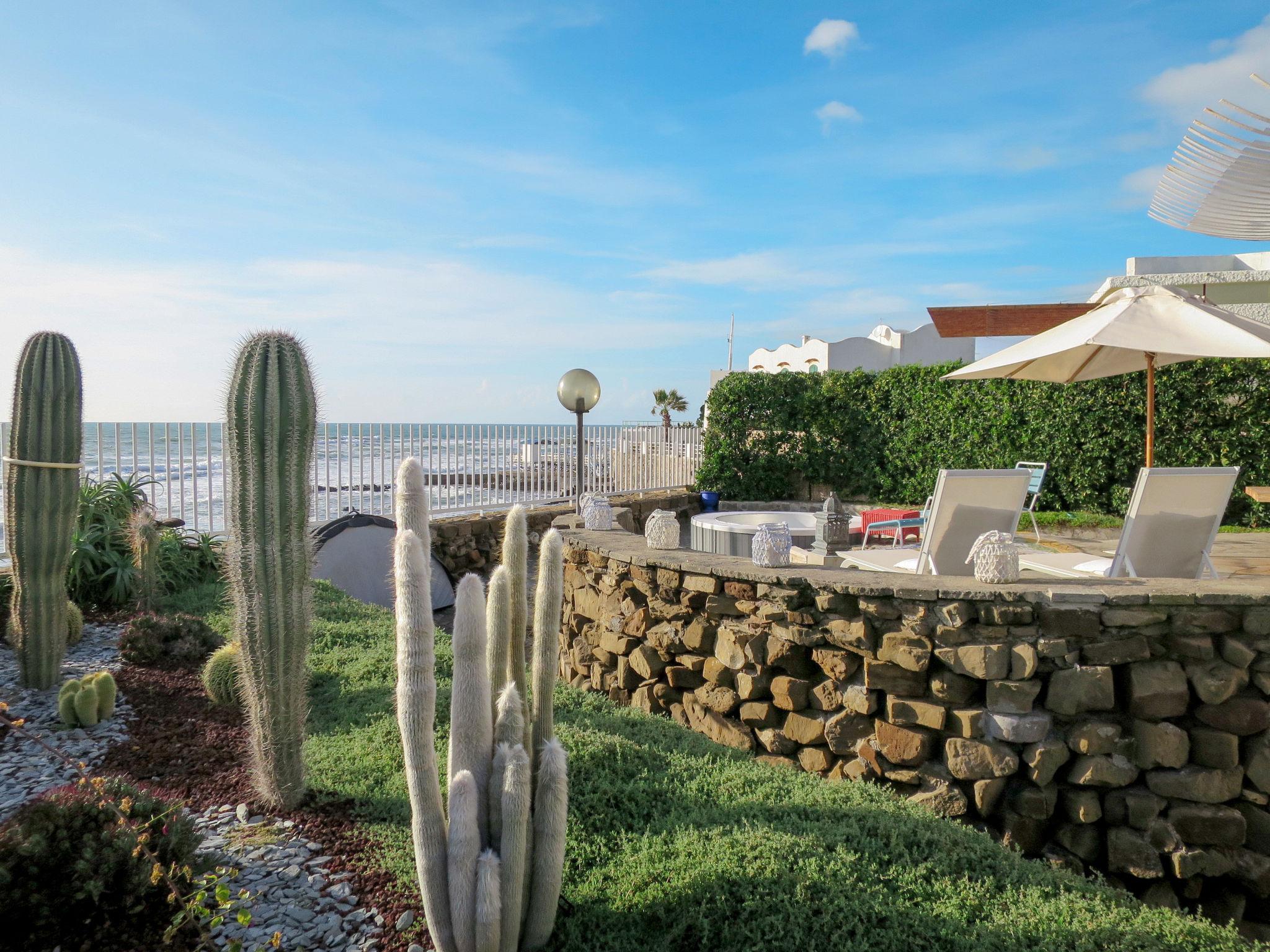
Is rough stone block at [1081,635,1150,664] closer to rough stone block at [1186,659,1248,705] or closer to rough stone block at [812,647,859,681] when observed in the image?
rough stone block at [1186,659,1248,705]

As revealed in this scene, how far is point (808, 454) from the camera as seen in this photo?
11.5 m

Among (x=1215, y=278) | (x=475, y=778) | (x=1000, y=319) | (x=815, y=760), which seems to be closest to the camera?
(x=475, y=778)

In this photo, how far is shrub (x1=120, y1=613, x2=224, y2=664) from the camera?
4773 mm

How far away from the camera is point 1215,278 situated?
1109 centimetres

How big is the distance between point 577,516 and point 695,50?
4320 mm

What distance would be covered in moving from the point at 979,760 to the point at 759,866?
4.45 feet

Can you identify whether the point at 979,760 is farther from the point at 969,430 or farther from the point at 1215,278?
the point at 1215,278

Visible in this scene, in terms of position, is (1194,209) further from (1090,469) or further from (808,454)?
(808,454)

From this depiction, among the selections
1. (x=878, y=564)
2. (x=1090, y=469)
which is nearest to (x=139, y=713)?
(x=878, y=564)

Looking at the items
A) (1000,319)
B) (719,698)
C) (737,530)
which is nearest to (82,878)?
(719,698)

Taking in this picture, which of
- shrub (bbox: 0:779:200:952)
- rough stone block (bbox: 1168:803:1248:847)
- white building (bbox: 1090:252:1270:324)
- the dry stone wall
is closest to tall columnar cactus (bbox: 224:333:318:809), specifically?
shrub (bbox: 0:779:200:952)

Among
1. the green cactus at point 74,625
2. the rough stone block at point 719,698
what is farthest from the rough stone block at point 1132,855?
the green cactus at point 74,625

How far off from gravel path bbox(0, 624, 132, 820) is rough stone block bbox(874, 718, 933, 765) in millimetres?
3826

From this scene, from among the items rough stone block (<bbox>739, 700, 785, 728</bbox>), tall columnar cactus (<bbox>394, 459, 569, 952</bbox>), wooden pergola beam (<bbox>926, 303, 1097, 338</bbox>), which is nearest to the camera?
tall columnar cactus (<bbox>394, 459, 569, 952</bbox>)
